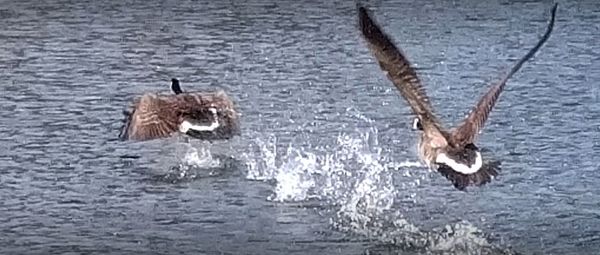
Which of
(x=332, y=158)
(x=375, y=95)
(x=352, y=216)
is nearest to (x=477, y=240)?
(x=352, y=216)

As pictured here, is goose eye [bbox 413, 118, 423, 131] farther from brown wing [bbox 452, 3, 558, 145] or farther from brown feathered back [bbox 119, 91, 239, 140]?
brown feathered back [bbox 119, 91, 239, 140]

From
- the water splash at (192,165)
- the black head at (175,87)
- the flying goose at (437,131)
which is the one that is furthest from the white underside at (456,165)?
the black head at (175,87)

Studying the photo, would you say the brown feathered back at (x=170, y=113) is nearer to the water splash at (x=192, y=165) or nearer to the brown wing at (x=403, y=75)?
the water splash at (x=192, y=165)

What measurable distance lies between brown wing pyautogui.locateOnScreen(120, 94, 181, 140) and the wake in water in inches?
3.3

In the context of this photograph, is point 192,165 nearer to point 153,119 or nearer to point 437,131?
point 153,119

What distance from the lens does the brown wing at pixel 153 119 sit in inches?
55.7

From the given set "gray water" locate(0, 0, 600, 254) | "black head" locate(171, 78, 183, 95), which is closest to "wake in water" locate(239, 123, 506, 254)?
"gray water" locate(0, 0, 600, 254)

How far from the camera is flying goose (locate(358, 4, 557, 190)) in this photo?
1298 mm

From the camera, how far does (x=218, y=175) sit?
54.5 inches

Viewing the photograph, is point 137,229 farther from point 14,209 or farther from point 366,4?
point 366,4

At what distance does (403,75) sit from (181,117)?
0.75 ft

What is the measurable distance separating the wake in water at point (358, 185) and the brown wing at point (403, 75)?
5 cm

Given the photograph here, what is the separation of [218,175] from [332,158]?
120 millimetres

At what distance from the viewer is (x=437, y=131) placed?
1.35 meters
